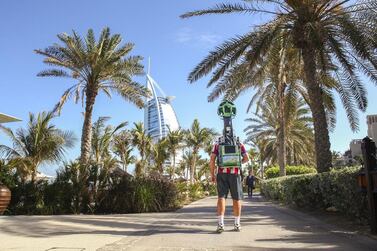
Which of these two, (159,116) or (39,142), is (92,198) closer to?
(39,142)

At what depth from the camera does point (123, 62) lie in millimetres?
22156

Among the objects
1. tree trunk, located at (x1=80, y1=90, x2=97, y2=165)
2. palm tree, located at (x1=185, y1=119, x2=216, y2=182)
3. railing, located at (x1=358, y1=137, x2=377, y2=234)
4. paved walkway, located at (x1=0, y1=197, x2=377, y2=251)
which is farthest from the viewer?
palm tree, located at (x1=185, y1=119, x2=216, y2=182)

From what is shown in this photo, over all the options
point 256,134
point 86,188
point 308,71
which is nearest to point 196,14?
point 308,71

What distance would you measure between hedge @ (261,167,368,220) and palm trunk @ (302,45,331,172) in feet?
3.91

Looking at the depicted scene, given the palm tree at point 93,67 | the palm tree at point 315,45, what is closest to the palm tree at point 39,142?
the palm tree at point 93,67

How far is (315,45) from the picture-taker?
1409cm

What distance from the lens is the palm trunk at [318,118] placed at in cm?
1414

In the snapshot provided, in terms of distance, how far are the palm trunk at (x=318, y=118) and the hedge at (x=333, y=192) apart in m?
1.19

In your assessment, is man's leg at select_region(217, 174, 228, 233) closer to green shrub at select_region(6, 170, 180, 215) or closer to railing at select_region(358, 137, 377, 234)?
railing at select_region(358, 137, 377, 234)

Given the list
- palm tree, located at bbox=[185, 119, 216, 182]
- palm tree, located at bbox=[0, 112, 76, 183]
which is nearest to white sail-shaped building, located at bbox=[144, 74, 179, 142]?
palm tree, located at bbox=[185, 119, 216, 182]

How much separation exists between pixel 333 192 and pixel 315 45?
6173 millimetres

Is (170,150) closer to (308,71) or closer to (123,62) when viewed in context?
(123,62)

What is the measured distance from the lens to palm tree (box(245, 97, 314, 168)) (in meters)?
40.9

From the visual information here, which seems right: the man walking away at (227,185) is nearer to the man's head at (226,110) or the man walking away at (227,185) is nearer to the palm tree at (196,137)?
the man's head at (226,110)
